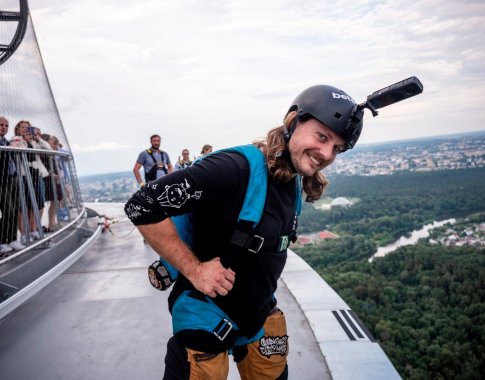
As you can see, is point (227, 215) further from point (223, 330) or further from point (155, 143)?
point (155, 143)

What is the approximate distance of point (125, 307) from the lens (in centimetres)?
346

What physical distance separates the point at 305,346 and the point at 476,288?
45754 mm

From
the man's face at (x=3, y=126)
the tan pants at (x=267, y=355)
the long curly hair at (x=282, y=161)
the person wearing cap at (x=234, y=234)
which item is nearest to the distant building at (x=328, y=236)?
the man's face at (x=3, y=126)

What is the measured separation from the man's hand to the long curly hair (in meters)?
0.47

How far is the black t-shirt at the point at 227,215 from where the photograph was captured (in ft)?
3.86

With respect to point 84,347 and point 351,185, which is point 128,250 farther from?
point 351,185

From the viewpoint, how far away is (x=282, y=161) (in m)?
1.40

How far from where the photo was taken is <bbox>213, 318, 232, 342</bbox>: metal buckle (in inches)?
52.9

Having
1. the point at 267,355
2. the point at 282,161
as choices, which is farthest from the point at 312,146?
the point at 267,355

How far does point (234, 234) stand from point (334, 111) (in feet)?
2.58

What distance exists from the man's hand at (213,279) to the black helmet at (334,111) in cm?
73

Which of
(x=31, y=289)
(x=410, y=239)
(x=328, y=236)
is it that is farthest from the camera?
(x=328, y=236)

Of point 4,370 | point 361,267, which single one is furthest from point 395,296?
point 4,370

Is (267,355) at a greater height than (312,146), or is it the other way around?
(312,146)
